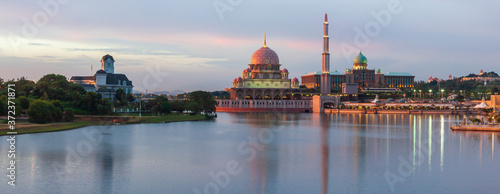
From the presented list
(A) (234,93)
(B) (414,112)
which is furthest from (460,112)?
(A) (234,93)

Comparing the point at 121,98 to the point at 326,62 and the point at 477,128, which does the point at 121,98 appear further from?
the point at 326,62

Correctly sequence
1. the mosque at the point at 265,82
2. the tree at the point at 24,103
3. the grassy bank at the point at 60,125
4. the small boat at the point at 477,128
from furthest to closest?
the mosque at the point at 265,82
the tree at the point at 24,103
the small boat at the point at 477,128
the grassy bank at the point at 60,125

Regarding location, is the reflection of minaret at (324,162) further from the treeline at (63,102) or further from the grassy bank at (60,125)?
the treeline at (63,102)

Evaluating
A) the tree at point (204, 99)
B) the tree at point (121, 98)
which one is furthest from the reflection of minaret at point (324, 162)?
the tree at point (204, 99)

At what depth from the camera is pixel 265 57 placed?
5187 inches

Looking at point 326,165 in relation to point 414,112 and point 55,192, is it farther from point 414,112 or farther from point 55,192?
point 414,112

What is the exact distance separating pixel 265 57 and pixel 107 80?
1720 inches

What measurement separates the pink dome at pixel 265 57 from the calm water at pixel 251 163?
8255 centimetres

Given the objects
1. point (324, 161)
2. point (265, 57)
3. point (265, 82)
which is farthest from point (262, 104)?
point (324, 161)

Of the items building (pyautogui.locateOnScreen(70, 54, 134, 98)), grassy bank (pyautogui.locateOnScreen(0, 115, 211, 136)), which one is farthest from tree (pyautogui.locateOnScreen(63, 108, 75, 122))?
building (pyautogui.locateOnScreen(70, 54, 134, 98))

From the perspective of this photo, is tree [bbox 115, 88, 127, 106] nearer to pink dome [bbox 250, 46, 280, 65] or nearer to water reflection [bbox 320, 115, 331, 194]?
water reflection [bbox 320, 115, 331, 194]

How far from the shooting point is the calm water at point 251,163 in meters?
25.6

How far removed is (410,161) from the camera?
33.5 metres

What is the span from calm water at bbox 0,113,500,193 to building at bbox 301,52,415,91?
12176 centimetres
